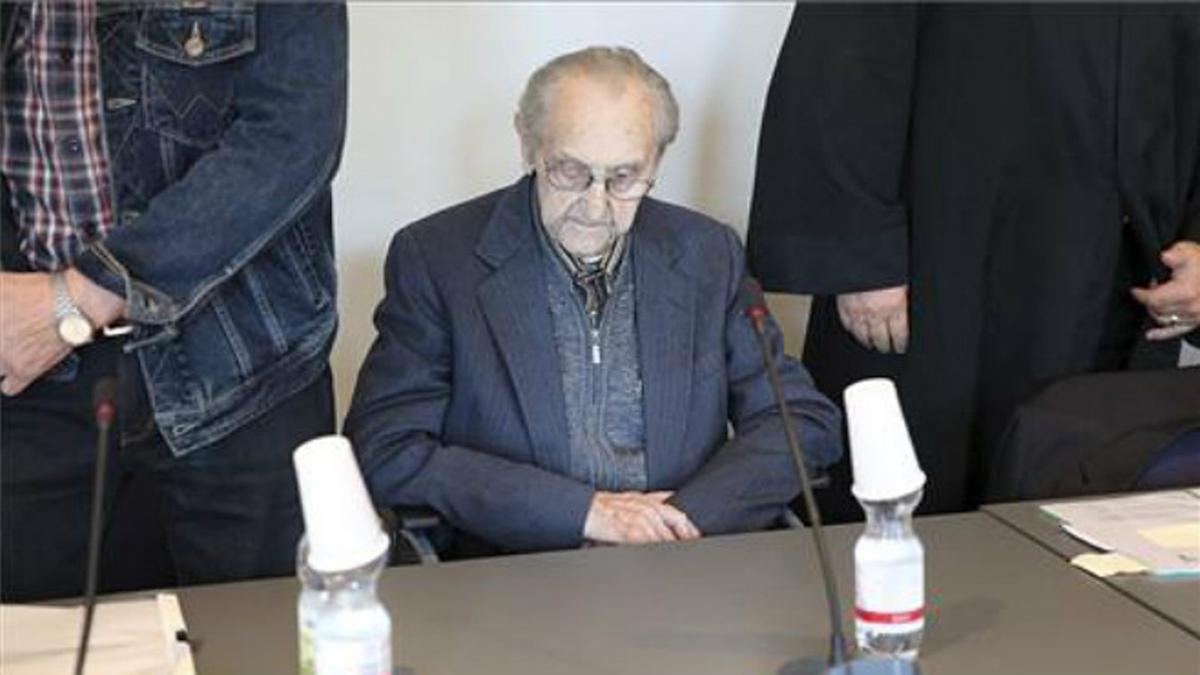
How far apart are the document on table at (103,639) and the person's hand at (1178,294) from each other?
1.49m

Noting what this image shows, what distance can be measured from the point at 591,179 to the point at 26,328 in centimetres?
70

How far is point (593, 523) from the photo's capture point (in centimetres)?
204

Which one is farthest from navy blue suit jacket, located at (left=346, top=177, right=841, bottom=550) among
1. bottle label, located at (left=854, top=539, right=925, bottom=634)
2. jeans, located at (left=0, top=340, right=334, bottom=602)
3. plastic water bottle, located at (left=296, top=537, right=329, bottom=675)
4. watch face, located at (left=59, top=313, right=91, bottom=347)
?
plastic water bottle, located at (left=296, top=537, right=329, bottom=675)

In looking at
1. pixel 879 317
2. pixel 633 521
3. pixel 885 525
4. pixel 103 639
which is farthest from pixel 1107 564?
pixel 103 639

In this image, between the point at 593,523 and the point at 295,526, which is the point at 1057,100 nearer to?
the point at 593,523

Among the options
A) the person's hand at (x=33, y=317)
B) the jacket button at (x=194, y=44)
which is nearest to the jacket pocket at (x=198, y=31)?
the jacket button at (x=194, y=44)

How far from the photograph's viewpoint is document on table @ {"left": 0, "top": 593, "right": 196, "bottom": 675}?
144 cm

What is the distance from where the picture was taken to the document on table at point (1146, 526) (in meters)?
1.70

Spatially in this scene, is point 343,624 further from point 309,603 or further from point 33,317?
point 33,317

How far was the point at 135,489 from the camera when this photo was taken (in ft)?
6.19

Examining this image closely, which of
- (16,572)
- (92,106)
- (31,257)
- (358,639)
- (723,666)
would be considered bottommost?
(16,572)

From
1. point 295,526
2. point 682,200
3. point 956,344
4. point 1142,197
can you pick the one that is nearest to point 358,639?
point 295,526

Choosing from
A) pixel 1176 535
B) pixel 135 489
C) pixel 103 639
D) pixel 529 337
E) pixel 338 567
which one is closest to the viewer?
pixel 338 567

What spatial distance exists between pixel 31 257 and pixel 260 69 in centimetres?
31
